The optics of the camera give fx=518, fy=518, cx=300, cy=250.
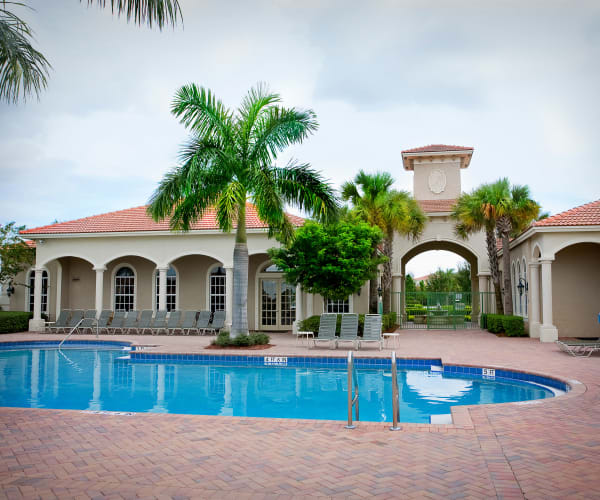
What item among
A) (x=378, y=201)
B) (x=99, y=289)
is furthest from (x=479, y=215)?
(x=99, y=289)

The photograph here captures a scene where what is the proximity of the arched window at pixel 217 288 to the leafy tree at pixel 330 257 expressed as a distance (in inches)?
212

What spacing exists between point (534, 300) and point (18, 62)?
17557mm

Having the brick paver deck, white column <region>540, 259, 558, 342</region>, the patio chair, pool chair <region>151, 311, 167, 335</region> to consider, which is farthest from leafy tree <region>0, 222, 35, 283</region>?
white column <region>540, 259, 558, 342</region>

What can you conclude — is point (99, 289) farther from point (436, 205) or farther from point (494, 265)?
point (436, 205)

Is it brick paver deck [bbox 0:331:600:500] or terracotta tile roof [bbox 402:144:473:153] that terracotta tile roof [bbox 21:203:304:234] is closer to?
terracotta tile roof [bbox 402:144:473:153]

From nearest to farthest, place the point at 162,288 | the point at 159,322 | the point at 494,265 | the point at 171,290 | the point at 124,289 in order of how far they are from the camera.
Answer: the point at 159,322
the point at 162,288
the point at 494,265
the point at 171,290
the point at 124,289

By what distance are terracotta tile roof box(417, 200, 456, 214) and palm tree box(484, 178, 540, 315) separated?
600 cm

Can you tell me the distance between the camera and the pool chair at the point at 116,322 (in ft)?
69.1

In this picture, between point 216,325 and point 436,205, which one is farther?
point 436,205

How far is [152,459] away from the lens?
5.01 metres

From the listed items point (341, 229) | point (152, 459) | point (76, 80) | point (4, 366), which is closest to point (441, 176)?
point (341, 229)

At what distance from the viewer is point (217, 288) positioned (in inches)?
913

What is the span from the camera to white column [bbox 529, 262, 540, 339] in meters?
18.6

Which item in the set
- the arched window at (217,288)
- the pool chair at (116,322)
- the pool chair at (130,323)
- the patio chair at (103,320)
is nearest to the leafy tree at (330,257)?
the arched window at (217,288)
